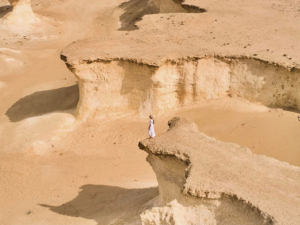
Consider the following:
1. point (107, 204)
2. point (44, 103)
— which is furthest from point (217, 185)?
point (44, 103)

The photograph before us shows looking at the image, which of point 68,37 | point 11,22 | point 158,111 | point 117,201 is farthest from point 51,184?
point 11,22

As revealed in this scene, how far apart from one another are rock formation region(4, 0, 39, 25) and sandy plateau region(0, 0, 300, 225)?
7.35m

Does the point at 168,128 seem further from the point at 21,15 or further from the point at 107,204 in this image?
the point at 21,15

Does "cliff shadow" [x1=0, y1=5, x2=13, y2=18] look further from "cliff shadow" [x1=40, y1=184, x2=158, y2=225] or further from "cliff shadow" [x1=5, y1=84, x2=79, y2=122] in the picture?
"cliff shadow" [x1=40, y1=184, x2=158, y2=225]

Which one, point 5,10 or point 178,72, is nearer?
point 178,72

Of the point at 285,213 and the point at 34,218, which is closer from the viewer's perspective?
the point at 285,213

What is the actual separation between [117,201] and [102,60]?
502cm

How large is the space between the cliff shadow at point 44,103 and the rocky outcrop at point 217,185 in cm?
753

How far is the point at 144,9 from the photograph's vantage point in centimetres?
2472

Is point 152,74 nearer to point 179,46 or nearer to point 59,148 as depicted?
point 179,46

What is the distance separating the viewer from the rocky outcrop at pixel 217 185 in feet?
20.8

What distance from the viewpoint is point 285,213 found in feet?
20.0

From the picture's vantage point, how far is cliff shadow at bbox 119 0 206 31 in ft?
65.5

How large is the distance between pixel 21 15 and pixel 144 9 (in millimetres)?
7402
